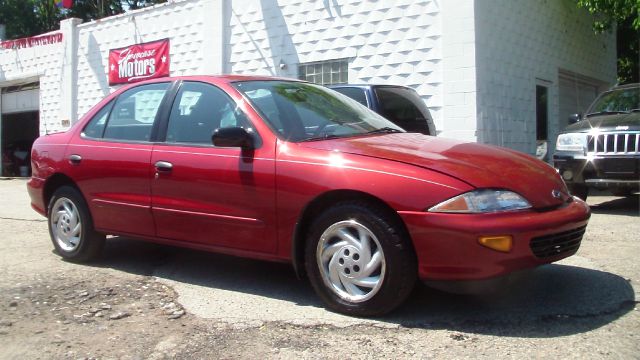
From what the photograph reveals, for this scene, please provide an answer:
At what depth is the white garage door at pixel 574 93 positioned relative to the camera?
14.7m

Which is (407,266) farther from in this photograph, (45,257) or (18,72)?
(18,72)

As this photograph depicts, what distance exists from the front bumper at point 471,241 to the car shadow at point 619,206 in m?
4.97

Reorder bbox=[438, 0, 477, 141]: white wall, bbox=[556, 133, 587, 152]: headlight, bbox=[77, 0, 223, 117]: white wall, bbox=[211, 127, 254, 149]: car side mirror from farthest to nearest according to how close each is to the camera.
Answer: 1. bbox=[77, 0, 223, 117]: white wall
2. bbox=[438, 0, 477, 141]: white wall
3. bbox=[556, 133, 587, 152]: headlight
4. bbox=[211, 127, 254, 149]: car side mirror

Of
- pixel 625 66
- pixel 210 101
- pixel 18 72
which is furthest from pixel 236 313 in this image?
pixel 625 66

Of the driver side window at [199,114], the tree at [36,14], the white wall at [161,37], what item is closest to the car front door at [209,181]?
the driver side window at [199,114]

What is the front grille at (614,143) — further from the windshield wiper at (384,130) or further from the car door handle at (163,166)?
the car door handle at (163,166)

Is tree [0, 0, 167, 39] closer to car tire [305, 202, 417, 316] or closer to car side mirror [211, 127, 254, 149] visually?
car side mirror [211, 127, 254, 149]

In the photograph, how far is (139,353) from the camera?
10.7ft

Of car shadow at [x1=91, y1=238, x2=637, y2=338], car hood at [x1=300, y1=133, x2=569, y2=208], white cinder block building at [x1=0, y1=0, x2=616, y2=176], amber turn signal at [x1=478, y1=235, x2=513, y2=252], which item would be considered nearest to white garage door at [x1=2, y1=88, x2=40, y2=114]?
white cinder block building at [x1=0, y1=0, x2=616, y2=176]

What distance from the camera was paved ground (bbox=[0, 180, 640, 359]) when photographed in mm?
3232

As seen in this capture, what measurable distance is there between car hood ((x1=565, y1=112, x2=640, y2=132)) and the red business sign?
34.2 feet

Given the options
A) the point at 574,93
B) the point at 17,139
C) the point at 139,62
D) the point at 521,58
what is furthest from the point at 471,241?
the point at 17,139

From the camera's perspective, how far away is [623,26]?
1784 cm

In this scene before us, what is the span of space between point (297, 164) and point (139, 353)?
145 centimetres
